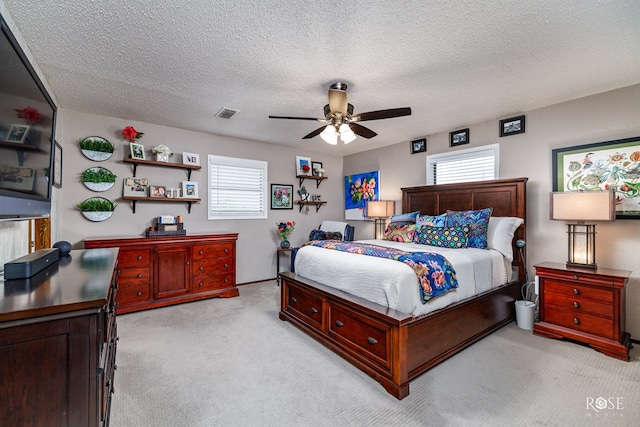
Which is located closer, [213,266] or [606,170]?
[606,170]

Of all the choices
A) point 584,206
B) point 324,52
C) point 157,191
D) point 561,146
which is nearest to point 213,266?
point 157,191

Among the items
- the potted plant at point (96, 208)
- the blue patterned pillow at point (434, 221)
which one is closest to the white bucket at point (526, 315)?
the blue patterned pillow at point (434, 221)

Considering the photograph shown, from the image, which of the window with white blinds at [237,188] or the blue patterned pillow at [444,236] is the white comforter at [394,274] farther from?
the window with white blinds at [237,188]

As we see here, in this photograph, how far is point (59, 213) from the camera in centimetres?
348

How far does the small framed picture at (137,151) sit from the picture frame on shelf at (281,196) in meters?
2.08

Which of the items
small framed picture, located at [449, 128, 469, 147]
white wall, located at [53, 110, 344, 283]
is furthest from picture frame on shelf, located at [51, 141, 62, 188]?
small framed picture, located at [449, 128, 469, 147]

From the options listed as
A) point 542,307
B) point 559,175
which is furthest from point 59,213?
point 559,175

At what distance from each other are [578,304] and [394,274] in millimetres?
1979

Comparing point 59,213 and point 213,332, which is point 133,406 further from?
point 59,213

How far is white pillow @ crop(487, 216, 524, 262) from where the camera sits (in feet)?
10.6

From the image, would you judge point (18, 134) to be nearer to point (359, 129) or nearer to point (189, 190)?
point (359, 129)

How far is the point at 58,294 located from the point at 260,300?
314 cm

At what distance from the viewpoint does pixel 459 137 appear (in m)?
4.23

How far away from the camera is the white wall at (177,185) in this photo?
11.8ft
